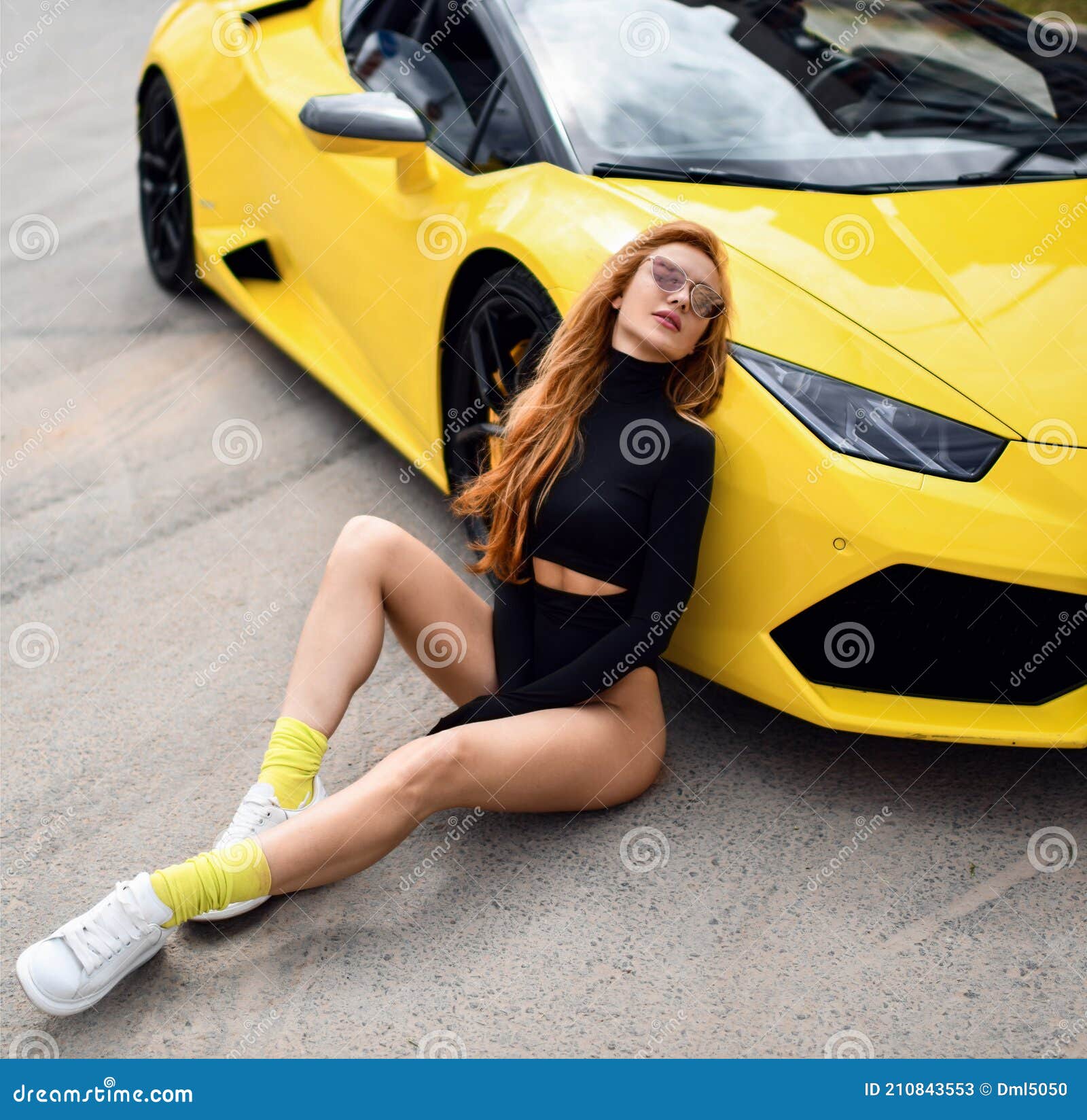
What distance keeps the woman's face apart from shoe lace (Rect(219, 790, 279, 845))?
3.63ft

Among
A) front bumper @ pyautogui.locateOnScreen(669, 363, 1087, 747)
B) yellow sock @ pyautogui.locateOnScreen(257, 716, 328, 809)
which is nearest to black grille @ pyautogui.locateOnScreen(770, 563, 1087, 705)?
front bumper @ pyautogui.locateOnScreen(669, 363, 1087, 747)

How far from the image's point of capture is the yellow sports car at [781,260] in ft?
7.47

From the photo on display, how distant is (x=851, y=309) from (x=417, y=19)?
1.76 metres

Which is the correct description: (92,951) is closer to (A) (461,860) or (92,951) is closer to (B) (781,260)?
(A) (461,860)

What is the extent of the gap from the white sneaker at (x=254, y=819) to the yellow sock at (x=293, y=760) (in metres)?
0.01

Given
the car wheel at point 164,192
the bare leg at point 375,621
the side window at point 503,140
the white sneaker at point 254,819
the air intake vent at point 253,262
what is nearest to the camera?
the white sneaker at point 254,819

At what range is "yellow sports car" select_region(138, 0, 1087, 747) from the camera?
2.28 m

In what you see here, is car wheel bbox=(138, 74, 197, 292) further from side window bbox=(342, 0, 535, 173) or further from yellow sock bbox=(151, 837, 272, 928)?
yellow sock bbox=(151, 837, 272, 928)

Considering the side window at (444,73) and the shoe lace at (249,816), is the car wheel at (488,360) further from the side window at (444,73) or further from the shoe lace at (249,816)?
the shoe lace at (249,816)

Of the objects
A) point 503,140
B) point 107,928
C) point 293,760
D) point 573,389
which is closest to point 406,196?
point 503,140

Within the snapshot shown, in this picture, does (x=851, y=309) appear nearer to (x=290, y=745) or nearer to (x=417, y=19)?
(x=290, y=745)

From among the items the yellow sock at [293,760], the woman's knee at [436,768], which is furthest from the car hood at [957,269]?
the yellow sock at [293,760]

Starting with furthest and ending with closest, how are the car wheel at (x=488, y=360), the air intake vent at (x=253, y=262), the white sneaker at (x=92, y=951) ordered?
the air intake vent at (x=253, y=262)
the car wheel at (x=488, y=360)
the white sneaker at (x=92, y=951)
